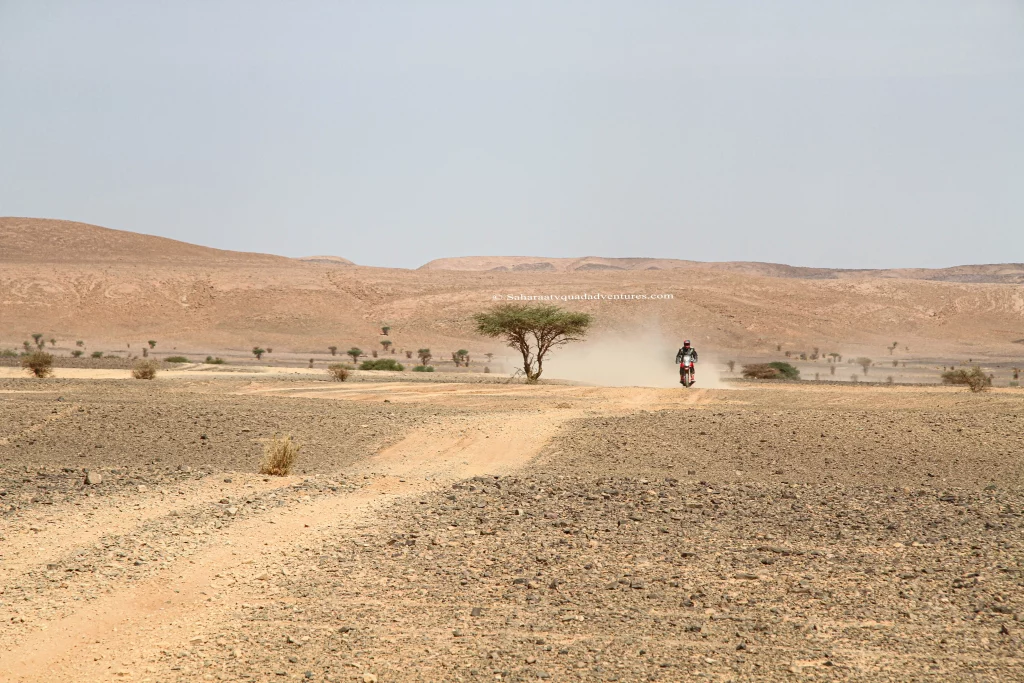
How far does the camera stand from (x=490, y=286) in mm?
119312

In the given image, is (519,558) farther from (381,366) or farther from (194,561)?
(381,366)

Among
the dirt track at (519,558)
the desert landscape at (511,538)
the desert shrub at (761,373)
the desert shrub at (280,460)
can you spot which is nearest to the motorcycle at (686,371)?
the desert landscape at (511,538)

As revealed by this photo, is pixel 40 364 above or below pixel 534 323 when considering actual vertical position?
below

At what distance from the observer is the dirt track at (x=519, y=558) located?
22.3 feet

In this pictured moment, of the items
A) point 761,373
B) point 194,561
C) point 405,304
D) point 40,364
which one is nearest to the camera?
point 194,561

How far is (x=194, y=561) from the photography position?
8.67 meters

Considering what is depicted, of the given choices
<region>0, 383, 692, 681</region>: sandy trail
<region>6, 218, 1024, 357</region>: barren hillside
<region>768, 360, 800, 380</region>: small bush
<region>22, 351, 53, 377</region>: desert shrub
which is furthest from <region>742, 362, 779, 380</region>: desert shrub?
<region>6, 218, 1024, 357</region>: barren hillside

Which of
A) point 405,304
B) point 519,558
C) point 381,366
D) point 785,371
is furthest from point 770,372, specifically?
point 405,304

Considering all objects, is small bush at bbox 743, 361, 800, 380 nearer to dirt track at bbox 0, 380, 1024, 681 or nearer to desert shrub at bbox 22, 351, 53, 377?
desert shrub at bbox 22, 351, 53, 377

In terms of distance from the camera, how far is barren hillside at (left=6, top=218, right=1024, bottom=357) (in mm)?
94400

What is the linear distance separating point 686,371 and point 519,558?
24304 millimetres

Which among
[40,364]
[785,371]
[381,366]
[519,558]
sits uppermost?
[40,364]

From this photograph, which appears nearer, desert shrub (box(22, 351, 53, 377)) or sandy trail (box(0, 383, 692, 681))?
sandy trail (box(0, 383, 692, 681))

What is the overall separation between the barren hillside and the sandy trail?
240ft
